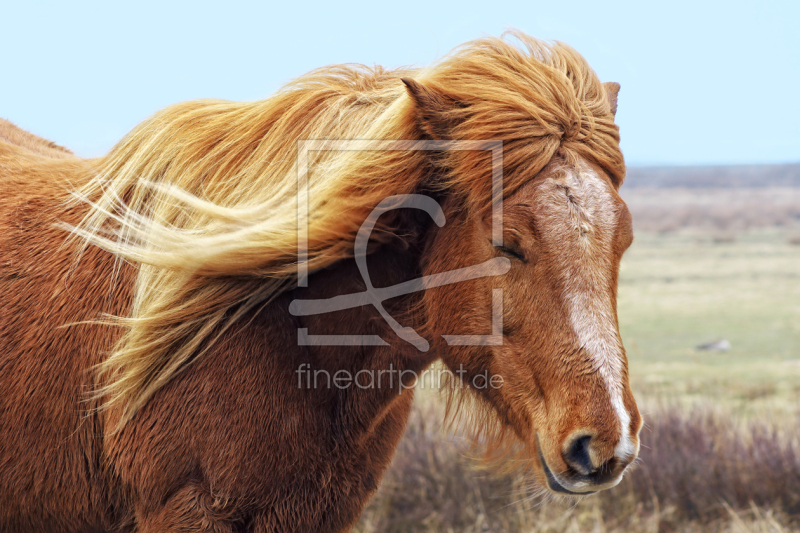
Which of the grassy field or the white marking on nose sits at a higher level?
the white marking on nose

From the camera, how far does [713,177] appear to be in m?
92.9

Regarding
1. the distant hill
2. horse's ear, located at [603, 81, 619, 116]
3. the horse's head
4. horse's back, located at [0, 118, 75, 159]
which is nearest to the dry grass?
the horse's head

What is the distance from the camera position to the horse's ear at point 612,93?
105 inches

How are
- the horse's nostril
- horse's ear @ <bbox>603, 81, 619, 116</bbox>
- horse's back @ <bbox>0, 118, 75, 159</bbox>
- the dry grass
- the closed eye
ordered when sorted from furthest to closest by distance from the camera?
the dry grass, horse's back @ <bbox>0, 118, 75, 159</bbox>, horse's ear @ <bbox>603, 81, 619, 116</bbox>, the closed eye, the horse's nostril

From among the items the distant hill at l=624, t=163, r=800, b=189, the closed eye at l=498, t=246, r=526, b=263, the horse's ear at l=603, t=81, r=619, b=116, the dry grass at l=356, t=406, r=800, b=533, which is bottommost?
the distant hill at l=624, t=163, r=800, b=189

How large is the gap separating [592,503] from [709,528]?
32.8 inches

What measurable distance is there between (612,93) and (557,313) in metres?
1.08

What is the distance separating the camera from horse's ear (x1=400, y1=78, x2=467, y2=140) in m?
2.31

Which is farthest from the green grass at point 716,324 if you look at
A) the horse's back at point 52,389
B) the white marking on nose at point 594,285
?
the horse's back at point 52,389

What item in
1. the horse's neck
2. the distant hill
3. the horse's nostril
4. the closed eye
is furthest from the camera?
the distant hill

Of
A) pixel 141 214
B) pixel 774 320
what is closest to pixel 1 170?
pixel 141 214

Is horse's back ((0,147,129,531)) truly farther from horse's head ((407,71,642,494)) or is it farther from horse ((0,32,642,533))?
horse's head ((407,71,642,494))

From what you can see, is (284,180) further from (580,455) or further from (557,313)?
(580,455)

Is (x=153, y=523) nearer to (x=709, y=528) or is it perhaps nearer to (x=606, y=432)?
(x=606, y=432)
